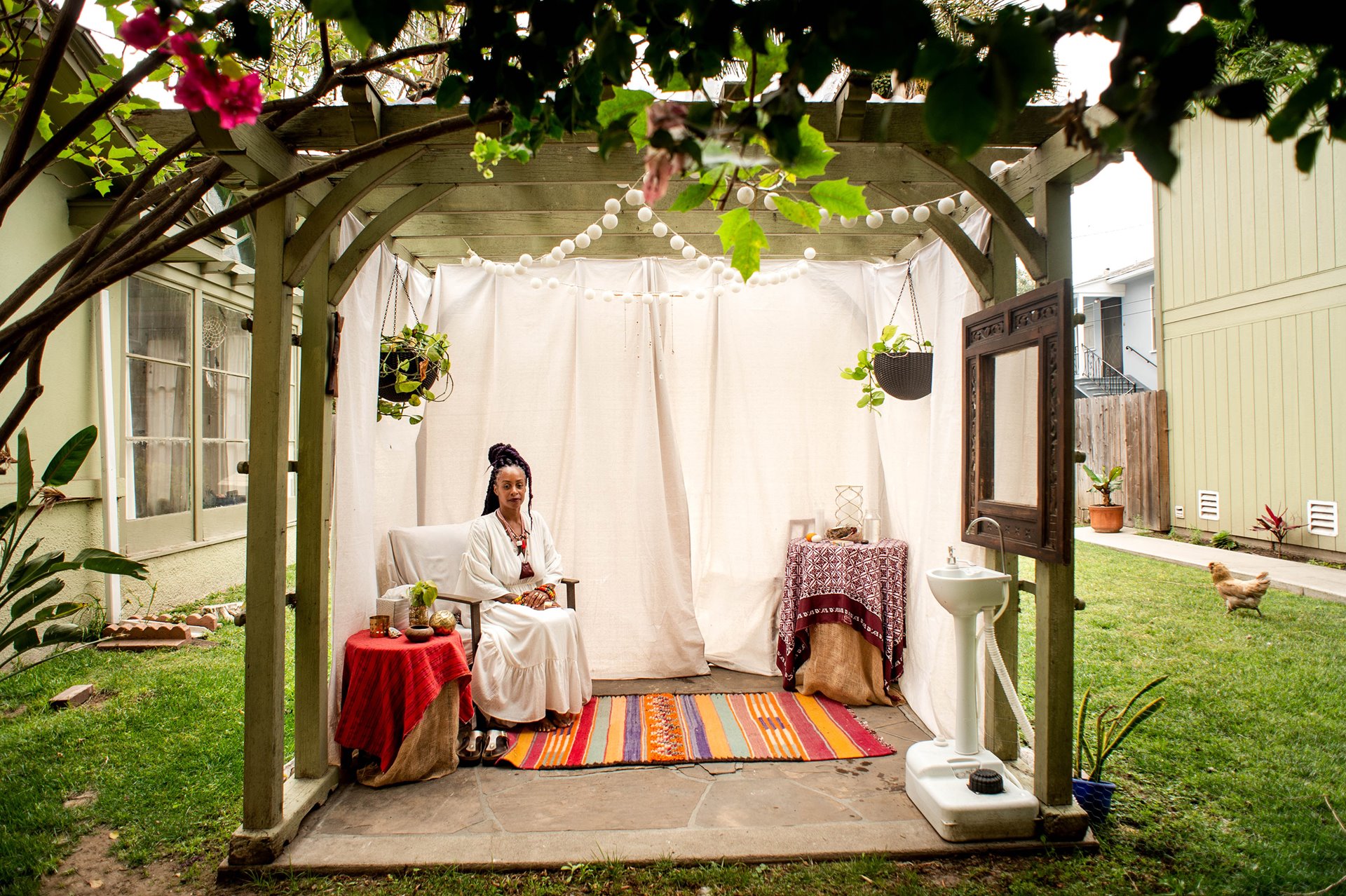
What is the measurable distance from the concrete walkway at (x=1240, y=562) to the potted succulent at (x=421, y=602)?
618cm

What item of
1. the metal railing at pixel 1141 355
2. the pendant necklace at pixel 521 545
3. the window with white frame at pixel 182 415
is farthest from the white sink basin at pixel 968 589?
the metal railing at pixel 1141 355

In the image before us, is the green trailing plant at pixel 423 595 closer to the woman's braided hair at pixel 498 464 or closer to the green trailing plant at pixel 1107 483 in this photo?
the woman's braided hair at pixel 498 464

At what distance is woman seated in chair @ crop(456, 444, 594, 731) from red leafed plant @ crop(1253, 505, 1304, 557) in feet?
22.8

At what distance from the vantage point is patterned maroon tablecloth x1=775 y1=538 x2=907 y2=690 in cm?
436

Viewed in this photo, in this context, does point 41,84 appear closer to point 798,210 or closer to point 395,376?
point 798,210

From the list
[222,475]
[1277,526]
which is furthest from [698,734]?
[1277,526]

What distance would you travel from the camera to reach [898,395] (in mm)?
4055

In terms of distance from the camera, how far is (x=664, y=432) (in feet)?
16.1

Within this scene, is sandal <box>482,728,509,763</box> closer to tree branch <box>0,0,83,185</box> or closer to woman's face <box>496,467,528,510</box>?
woman's face <box>496,467,528,510</box>

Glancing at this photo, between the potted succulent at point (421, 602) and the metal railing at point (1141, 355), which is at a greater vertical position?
the metal railing at point (1141, 355)

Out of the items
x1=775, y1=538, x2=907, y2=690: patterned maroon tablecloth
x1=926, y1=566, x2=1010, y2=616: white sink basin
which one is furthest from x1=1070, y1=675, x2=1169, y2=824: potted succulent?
x1=775, y1=538, x2=907, y2=690: patterned maroon tablecloth

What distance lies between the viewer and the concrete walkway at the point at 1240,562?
5965 millimetres

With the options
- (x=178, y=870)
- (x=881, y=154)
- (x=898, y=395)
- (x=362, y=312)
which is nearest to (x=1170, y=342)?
(x=898, y=395)

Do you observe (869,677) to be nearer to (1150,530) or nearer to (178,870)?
(178,870)
